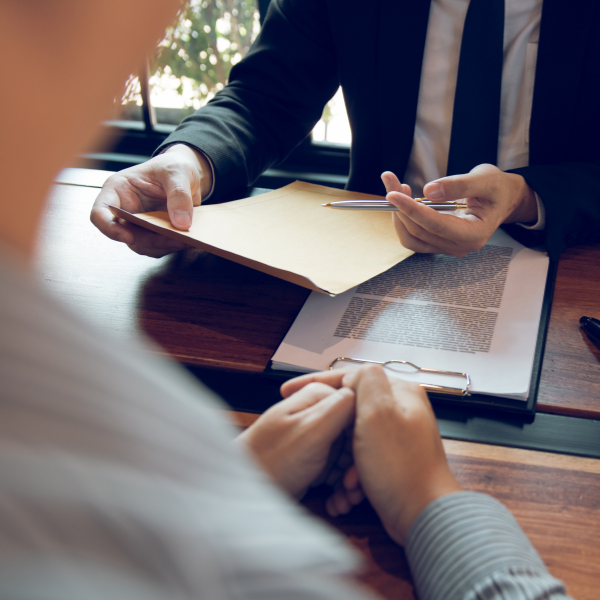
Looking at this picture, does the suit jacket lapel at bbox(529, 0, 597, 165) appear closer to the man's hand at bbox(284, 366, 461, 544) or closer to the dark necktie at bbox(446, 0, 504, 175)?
the dark necktie at bbox(446, 0, 504, 175)

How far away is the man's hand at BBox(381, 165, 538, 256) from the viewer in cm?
73

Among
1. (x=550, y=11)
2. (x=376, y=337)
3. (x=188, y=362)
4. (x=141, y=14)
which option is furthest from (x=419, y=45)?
(x=141, y=14)

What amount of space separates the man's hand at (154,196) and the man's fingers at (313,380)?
0.33 metres

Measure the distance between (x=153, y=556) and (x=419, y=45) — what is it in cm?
106

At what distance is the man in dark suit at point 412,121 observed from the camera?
81 centimetres

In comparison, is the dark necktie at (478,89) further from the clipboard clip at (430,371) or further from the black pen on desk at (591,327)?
the clipboard clip at (430,371)

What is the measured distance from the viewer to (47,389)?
0.20 m

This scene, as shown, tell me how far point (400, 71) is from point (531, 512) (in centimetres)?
89

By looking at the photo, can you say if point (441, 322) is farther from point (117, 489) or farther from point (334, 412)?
point (117, 489)

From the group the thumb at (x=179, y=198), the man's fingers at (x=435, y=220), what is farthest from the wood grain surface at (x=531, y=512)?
the thumb at (x=179, y=198)

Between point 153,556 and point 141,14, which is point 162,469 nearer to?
point 153,556

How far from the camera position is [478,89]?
991 millimetres

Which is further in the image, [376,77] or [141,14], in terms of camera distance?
[376,77]

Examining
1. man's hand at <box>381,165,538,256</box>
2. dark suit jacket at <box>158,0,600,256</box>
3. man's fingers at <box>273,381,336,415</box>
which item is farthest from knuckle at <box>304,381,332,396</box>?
dark suit jacket at <box>158,0,600,256</box>
